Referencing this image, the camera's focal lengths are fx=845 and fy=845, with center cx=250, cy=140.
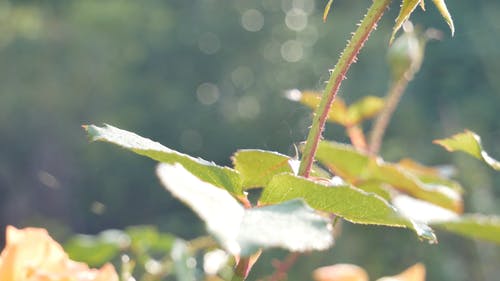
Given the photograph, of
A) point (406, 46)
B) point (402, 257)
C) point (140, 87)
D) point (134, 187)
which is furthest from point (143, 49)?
point (406, 46)

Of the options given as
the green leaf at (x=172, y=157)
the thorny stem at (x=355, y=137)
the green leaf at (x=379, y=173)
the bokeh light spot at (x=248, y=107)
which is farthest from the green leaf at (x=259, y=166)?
the bokeh light spot at (x=248, y=107)

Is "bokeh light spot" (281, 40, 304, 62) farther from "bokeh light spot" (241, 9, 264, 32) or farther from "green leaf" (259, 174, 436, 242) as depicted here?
"green leaf" (259, 174, 436, 242)

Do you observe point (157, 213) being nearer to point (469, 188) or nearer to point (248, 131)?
point (248, 131)

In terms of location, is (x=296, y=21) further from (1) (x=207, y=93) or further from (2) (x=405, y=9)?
(2) (x=405, y=9)

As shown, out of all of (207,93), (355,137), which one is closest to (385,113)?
(355,137)

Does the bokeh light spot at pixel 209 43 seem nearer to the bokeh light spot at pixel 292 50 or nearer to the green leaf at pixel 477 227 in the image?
the bokeh light spot at pixel 292 50

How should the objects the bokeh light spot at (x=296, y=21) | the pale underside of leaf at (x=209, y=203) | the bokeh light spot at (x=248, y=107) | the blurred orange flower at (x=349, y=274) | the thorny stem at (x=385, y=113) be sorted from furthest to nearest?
the bokeh light spot at (x=296, y=21) → the bokeh light spot at (x=248, y=107) → the thorny stem at (x=385, y=113) → the blurred orange flower at (x=349, y=274) → the pale underside of leaf at (x=209, y=203)

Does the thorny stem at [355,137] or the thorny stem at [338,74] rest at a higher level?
the thorny stem at [338,74]
